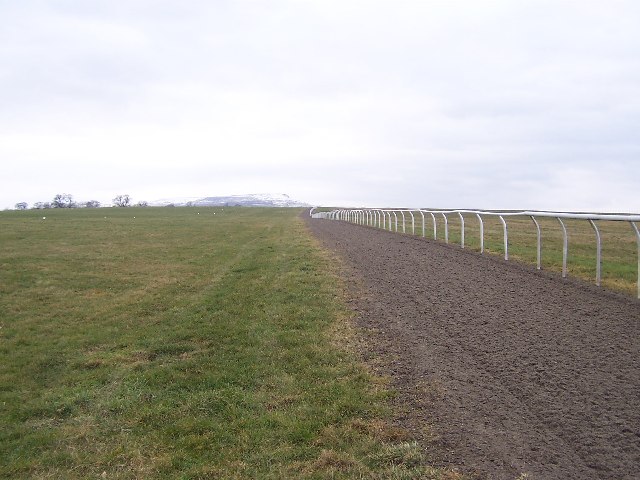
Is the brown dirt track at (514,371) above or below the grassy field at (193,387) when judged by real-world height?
above

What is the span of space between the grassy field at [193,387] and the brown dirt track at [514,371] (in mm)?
399

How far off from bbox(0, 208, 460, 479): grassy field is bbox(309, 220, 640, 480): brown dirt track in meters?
0.40

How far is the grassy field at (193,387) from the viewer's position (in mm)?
4250

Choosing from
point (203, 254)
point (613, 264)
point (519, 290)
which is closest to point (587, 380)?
point (519, 290)

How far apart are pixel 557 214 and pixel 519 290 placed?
2.43m

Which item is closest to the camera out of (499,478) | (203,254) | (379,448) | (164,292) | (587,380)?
(499,478)

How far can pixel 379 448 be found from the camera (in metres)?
4.12

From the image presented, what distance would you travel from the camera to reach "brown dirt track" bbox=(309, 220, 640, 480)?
3.89m

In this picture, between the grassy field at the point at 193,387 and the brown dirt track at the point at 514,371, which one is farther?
the grassy field at the point at 193,387

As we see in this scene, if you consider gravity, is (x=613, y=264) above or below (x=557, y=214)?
below

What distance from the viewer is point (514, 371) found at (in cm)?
555

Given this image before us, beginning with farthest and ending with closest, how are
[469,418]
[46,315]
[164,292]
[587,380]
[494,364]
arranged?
[164,292] < [46,315] < [494,364] < [587,380] < [469,418]

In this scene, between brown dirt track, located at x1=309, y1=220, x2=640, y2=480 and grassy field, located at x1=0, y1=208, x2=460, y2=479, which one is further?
grassy field, located at x1=0, y1=208, x2=460, y2=479

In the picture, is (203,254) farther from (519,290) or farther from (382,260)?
(519,290)
